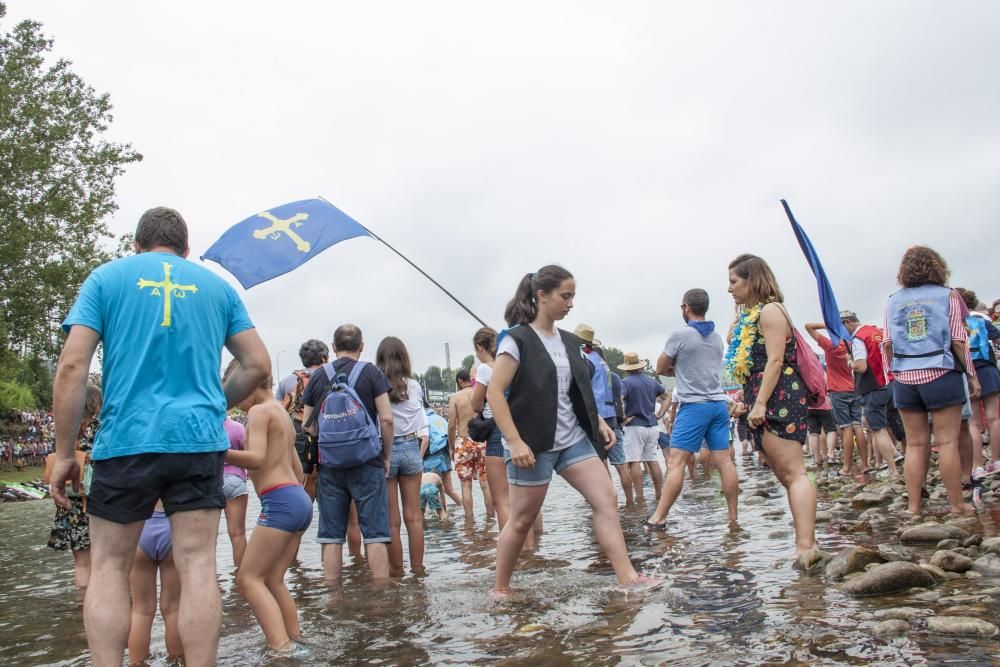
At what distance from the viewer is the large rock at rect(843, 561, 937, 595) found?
428cm

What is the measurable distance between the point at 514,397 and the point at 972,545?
3017 mm

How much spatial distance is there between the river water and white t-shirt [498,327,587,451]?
0.96m

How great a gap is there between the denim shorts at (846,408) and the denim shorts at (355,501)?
24.5 feet

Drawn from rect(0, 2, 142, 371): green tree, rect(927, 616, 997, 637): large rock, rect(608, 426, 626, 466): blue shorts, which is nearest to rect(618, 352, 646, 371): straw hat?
rect(608, 426, 626, 466): blue shorts

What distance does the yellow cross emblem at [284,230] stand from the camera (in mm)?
8641

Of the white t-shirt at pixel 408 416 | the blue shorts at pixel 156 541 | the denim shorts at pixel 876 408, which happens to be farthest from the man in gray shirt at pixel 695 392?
the blue shorts at pixel 156 541

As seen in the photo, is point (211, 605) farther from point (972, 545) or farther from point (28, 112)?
point (28, 112)

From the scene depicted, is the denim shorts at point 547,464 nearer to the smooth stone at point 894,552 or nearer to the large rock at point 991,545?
the smooth stone at point 894,552

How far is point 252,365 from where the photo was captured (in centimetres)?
389

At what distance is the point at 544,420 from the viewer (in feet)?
16.3

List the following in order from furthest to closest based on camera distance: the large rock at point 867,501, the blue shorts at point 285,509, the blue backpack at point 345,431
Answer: the large rock at point 867,501
the blue backpack at point 345,431
the blue shorts at point 285,509

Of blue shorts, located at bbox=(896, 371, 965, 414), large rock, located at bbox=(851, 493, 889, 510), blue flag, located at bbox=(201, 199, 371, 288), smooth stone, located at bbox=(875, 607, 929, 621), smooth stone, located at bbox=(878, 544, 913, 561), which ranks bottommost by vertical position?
large rock, located at bbox=(851, 493, 889, 510)

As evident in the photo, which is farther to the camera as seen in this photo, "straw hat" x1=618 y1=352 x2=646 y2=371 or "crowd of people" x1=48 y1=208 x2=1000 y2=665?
"straw hat" x1=618 y1=352 x2=646 y2=371

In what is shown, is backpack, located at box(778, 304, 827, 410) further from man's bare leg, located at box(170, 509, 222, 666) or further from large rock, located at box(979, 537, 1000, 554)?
man's bare leg, located at box(170, 509, 222, 666)
